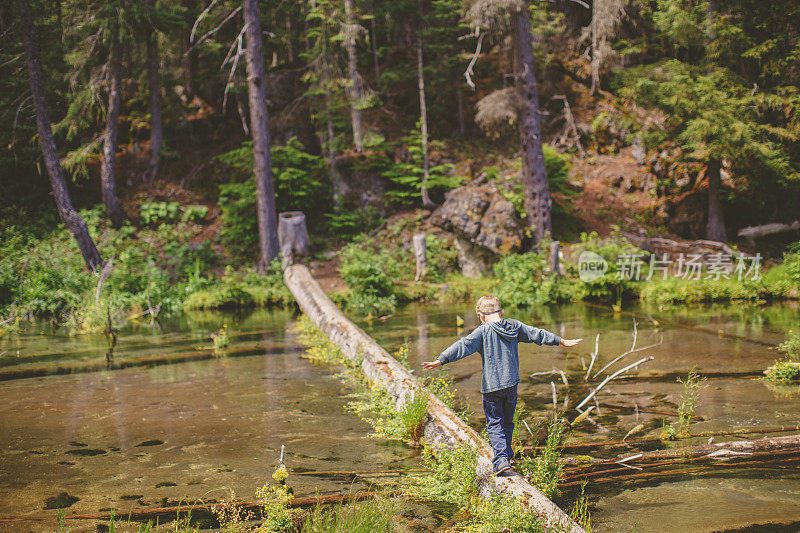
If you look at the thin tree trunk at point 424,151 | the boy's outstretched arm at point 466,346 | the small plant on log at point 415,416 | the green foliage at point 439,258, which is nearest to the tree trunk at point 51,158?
the green foliage at point 439,258

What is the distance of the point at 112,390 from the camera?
7.48m

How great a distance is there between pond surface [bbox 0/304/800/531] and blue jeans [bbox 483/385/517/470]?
65 cm

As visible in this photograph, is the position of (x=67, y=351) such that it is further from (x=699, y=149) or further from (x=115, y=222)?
(x=699, y=149)

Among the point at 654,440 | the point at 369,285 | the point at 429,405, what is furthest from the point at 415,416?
the point at 369,285

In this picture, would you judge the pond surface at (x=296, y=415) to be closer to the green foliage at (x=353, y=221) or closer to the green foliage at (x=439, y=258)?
the green foliage at (x=439, y=258)

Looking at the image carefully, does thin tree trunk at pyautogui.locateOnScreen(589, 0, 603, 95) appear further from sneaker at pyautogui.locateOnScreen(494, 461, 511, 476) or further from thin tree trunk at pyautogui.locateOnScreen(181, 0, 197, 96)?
sneaker at pyautogui.locateOnScreen(494, 461, 511, 476)

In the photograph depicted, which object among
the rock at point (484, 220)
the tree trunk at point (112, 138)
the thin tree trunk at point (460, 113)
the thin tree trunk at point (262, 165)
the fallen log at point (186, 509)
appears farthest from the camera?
the thin tree trunk at point (460, 113)

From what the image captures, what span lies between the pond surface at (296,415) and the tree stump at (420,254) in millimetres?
5036

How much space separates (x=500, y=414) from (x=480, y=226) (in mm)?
12539

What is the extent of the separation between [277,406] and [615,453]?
13.0 feet

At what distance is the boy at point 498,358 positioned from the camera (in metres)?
4.23

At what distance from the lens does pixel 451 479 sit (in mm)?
4242

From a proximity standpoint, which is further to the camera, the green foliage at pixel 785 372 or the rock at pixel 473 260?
the rock at pixel 473 260

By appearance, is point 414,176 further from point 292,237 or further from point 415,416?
point 415,416
